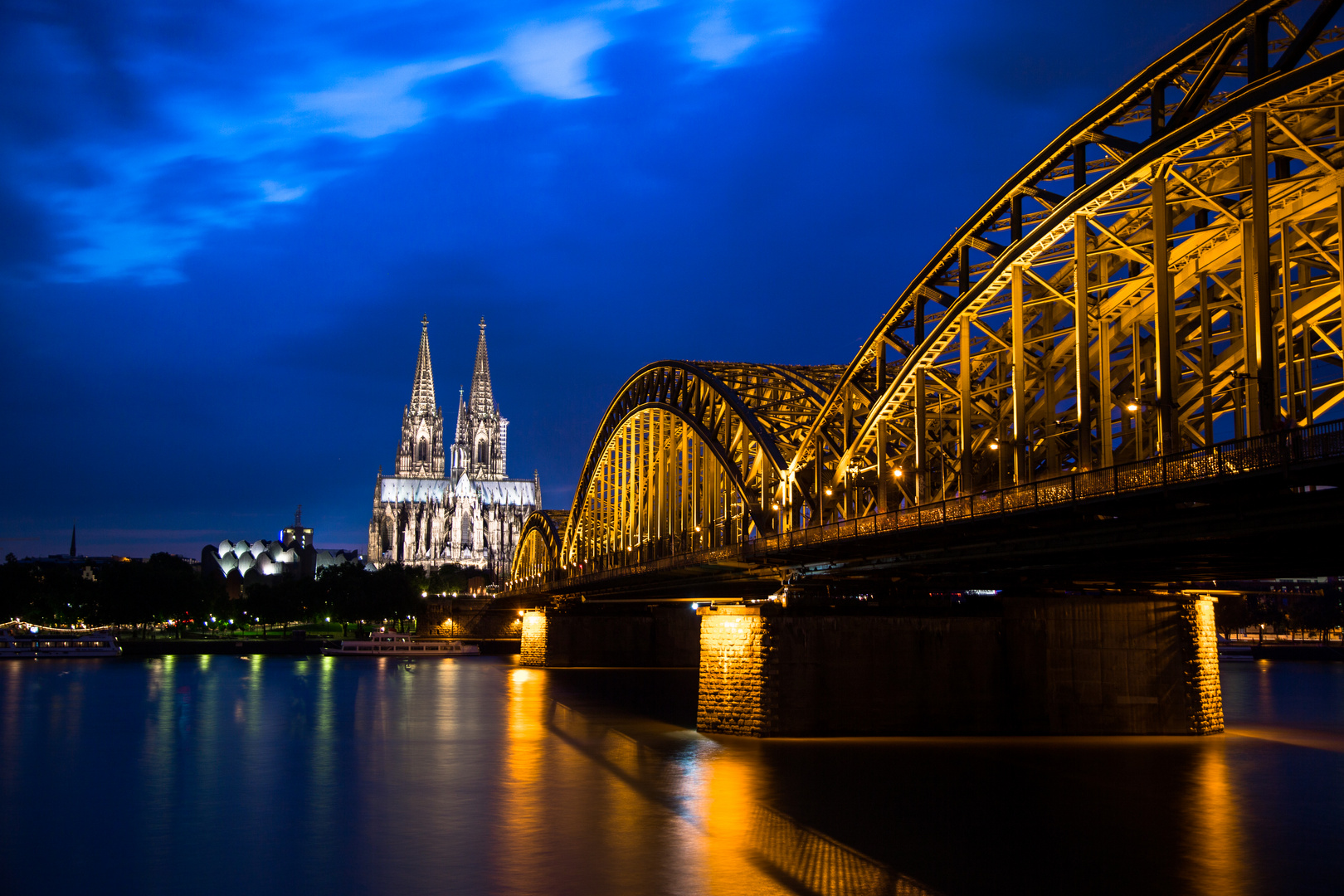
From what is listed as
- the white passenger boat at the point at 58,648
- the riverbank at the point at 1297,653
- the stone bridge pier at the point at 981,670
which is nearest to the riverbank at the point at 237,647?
the white passenger boat at the point at 58,648

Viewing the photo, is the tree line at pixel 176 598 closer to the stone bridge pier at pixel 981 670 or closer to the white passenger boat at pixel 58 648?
the white passenger boat at pixel 58 648

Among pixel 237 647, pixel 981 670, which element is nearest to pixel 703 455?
pixel 981 670

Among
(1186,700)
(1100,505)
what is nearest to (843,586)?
(1186,700)

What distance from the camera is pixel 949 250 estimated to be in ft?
148

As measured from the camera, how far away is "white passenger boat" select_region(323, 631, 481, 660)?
14138 centimetres

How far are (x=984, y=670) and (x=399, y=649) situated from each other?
10626 cm

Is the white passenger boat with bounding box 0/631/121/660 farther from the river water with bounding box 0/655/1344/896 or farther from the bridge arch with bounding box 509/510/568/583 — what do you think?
the river water with bounding box 0/655/1344/896

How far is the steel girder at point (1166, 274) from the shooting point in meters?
30.8

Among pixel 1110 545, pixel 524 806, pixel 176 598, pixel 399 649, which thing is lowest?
pixel 524 806

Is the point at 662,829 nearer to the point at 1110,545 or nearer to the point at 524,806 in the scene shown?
the point at 524,806

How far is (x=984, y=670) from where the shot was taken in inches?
1843

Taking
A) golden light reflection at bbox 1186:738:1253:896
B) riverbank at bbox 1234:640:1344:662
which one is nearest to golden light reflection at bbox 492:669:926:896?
golden light reflection at bbox 1186:738:1253:896

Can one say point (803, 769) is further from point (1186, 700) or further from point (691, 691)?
point (691, 691)

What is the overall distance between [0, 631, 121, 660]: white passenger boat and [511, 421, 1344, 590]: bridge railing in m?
105
